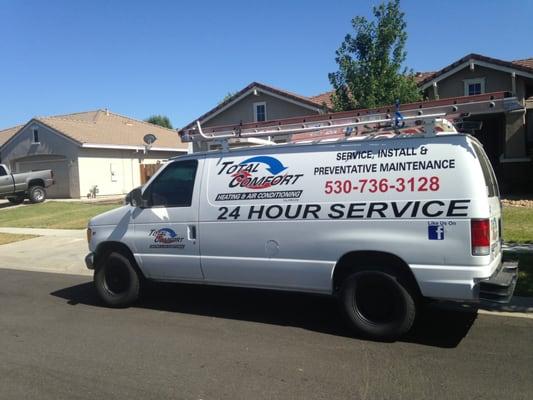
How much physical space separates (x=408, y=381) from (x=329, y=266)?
155cm

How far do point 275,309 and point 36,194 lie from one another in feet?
74.1

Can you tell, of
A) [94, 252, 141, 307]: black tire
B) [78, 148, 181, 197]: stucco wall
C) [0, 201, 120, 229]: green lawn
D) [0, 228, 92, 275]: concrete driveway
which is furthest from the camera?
[78, 148, 181, 197]: stucco wall

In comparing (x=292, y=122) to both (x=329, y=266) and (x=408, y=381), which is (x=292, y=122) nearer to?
(x=329, y=266)

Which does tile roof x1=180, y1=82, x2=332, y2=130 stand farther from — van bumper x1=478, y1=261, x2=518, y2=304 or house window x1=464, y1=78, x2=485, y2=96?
van bumper x1=478, y1=261, x2=518, y2=304

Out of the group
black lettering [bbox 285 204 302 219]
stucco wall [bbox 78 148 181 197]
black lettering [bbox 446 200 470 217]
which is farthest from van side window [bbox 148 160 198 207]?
stucco wall [bbox 78 148 181 197]

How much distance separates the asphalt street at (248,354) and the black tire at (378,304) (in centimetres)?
15

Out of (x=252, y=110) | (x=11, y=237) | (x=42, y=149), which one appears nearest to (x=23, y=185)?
(x=42, y=149)

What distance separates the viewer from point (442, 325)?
5.82 metres

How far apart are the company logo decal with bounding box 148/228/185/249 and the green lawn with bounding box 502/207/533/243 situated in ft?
21.9

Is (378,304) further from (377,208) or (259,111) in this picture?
(259,111)

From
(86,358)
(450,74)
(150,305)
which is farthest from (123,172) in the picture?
(86,358)

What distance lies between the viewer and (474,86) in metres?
20.9

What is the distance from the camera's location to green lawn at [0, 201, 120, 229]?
714 inches

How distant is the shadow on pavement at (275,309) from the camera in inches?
223
